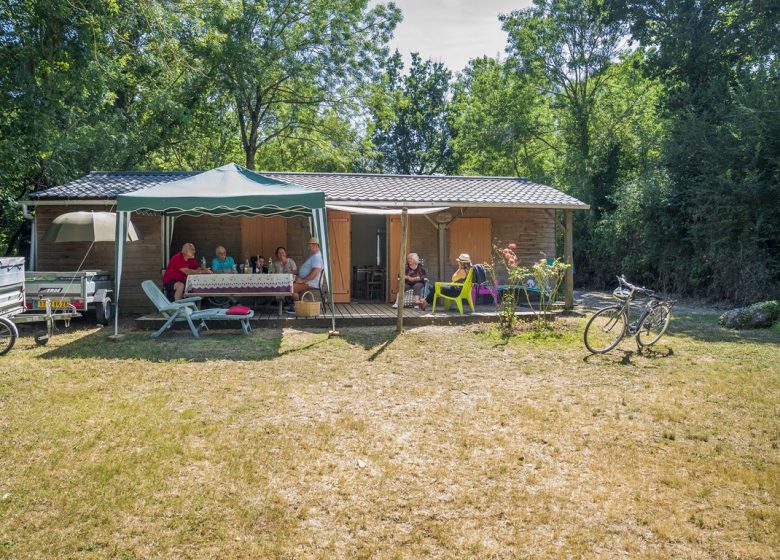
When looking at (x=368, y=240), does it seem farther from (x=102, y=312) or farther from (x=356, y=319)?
(x=102, y=312)

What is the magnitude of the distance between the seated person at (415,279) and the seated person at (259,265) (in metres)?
2.60

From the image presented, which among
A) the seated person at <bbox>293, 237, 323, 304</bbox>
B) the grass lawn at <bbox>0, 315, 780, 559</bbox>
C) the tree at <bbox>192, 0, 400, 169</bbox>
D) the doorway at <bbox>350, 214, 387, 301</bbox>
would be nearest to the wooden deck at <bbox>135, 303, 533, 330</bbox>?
the seated person at <bbox>293, 237, 323, 304</bbox>

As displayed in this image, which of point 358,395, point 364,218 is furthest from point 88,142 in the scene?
point 358,395

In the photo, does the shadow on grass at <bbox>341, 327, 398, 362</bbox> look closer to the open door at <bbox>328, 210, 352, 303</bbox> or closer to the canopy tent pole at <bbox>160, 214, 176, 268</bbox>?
the open door at <bbox>328, 210, 352, 303</bbox>

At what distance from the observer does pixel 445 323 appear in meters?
8.65

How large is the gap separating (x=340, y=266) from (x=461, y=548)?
8.57 m

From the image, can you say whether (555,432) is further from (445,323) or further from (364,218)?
(364,218)

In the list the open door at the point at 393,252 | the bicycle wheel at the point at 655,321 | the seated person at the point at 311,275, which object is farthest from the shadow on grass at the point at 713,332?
the seated person at the point at 311,275

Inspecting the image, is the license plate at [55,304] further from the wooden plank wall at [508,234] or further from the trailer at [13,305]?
the wooden plank wall at [508,234]

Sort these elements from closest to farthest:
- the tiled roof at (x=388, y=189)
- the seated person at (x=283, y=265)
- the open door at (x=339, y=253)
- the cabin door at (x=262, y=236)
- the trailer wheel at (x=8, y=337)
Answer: the trailer wheel at (x=8, y=337)
the seated person at (x=283, y=265)
the tiled roof at (x=388, y=189)
the cabin door at (x=262, y=236)
the open door at (x=339, y=253)

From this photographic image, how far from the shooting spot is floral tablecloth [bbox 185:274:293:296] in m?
8.24

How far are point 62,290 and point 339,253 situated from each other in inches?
192

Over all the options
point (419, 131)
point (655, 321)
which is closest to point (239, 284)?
point (655, 321)

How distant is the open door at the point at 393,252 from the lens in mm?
11141
